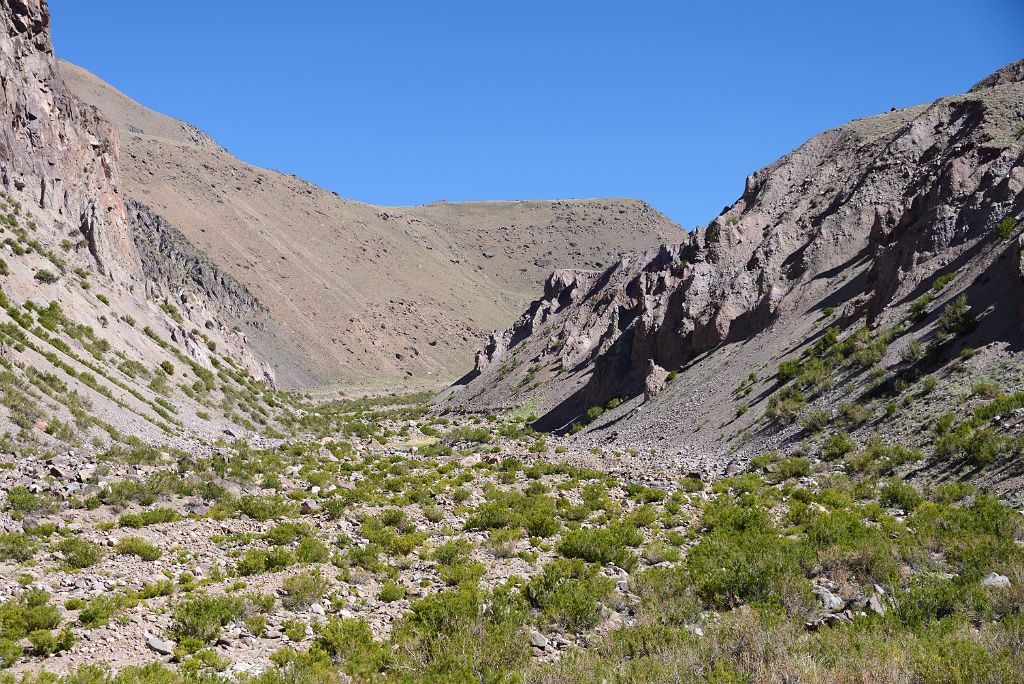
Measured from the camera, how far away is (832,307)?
28734 mm

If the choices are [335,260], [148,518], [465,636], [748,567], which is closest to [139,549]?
[148,518]

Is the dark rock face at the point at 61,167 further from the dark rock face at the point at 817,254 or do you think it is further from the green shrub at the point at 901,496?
the green shrub at the point at 901,496

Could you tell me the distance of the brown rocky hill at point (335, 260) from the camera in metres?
87.2

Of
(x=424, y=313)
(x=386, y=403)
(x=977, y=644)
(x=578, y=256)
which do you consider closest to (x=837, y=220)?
(x=977, y=644)

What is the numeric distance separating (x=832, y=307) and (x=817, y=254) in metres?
6.26

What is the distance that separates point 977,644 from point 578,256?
157 metres

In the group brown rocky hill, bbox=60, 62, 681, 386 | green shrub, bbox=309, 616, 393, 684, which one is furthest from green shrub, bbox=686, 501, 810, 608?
brown rocky hill, bbox=60, 62, 681, 386

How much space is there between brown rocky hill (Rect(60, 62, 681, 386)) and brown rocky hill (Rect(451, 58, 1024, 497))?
44.0m

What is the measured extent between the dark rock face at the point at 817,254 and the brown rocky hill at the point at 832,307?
0.35 feet

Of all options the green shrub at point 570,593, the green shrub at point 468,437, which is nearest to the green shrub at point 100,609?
the green shrub at point 570,593

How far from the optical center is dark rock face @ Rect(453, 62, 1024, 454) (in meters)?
25.6

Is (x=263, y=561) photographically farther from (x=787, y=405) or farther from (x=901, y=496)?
(x=787, y=405)

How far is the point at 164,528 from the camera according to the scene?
11797 millimetres

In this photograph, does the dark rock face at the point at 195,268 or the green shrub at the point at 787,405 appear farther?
the dark rock face at the point at 195,268
